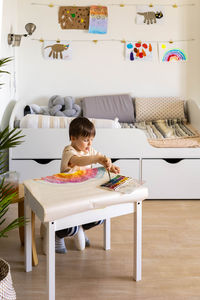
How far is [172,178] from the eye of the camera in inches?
118

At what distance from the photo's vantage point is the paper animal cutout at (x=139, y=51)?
12.8 ft

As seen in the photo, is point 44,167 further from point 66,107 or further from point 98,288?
point 98,288

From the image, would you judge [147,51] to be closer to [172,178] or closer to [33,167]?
[172,178]

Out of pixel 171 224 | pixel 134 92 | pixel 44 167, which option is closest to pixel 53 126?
pixel 44 167

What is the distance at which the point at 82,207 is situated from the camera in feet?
5.32

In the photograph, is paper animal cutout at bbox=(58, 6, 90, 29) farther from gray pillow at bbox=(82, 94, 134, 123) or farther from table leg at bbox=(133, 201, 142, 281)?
table leg at bbox=(133, 201, 142, 281)

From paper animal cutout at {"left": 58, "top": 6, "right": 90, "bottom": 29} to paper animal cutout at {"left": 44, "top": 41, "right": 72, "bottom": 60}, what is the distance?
0.56 ft

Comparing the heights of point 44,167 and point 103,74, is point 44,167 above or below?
below

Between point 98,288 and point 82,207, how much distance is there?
1.46ft

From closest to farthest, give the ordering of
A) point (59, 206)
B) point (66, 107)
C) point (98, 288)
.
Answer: point (59, 206)
point (98, 288)
point (66, 107)

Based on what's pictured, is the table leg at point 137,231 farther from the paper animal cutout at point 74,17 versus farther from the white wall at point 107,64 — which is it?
the paper animal cutout at point 74,17

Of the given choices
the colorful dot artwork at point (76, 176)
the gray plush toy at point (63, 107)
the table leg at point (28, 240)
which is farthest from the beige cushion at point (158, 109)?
the table leg at point (28, 240)

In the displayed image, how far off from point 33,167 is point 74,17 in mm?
1686

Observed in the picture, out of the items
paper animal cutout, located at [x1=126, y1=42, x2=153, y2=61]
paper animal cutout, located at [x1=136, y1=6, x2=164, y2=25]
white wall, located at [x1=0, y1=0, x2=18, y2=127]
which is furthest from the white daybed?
paper animal cutout, located at [x1=136, y1=6, x2=164, y2=25]
